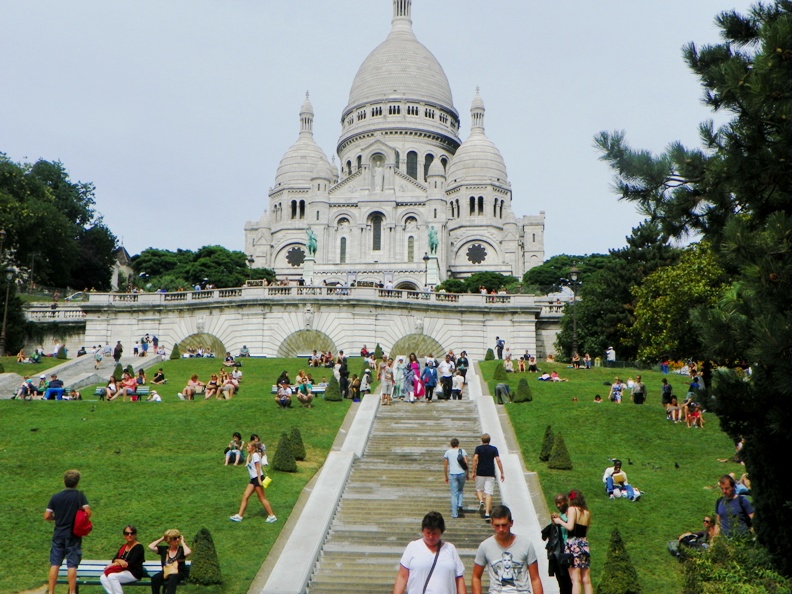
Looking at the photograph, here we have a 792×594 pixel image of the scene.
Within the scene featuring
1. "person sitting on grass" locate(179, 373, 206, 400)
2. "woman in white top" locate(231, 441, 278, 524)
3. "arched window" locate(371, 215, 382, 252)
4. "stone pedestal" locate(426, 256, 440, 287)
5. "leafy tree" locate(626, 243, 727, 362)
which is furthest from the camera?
"arched window" locate(371, 215, 382, 252)

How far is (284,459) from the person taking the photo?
1902 centimetres

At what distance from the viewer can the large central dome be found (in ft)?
402

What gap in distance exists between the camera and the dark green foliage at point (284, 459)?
1903cm

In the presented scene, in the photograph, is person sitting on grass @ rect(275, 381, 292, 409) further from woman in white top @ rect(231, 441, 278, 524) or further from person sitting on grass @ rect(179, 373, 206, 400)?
woman in white top @ rect(231, 441, 278, 524)

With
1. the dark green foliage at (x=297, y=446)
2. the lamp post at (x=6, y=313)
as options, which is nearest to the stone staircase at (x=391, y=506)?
the dark green foliage at (x=297, y=446)

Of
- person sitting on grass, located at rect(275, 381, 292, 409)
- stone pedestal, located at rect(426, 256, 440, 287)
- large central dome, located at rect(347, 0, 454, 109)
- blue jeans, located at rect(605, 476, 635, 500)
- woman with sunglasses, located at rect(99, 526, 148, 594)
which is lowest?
woman with sunglasses, located at rect(99, 526, 148, 594)

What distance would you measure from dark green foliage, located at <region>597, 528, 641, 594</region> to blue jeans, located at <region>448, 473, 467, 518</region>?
3.65 m

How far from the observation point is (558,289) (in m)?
92.8

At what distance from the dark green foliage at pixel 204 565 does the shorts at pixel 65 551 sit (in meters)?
1.61

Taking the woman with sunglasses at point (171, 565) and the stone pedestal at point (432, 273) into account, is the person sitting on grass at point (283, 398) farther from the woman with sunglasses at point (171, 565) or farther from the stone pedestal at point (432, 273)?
the stone pedestal at point (432, 273)

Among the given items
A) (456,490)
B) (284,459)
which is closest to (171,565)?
(456,490)

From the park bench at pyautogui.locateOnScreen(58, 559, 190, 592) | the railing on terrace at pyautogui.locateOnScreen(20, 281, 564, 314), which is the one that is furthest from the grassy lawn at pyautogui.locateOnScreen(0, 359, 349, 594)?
the railing on terrace at pyautogui.locateOnScreen(20, 281, 564, 314)

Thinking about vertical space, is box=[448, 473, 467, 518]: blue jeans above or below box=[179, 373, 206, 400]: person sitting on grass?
below

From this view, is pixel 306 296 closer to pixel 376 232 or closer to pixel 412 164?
pixel 376 232
